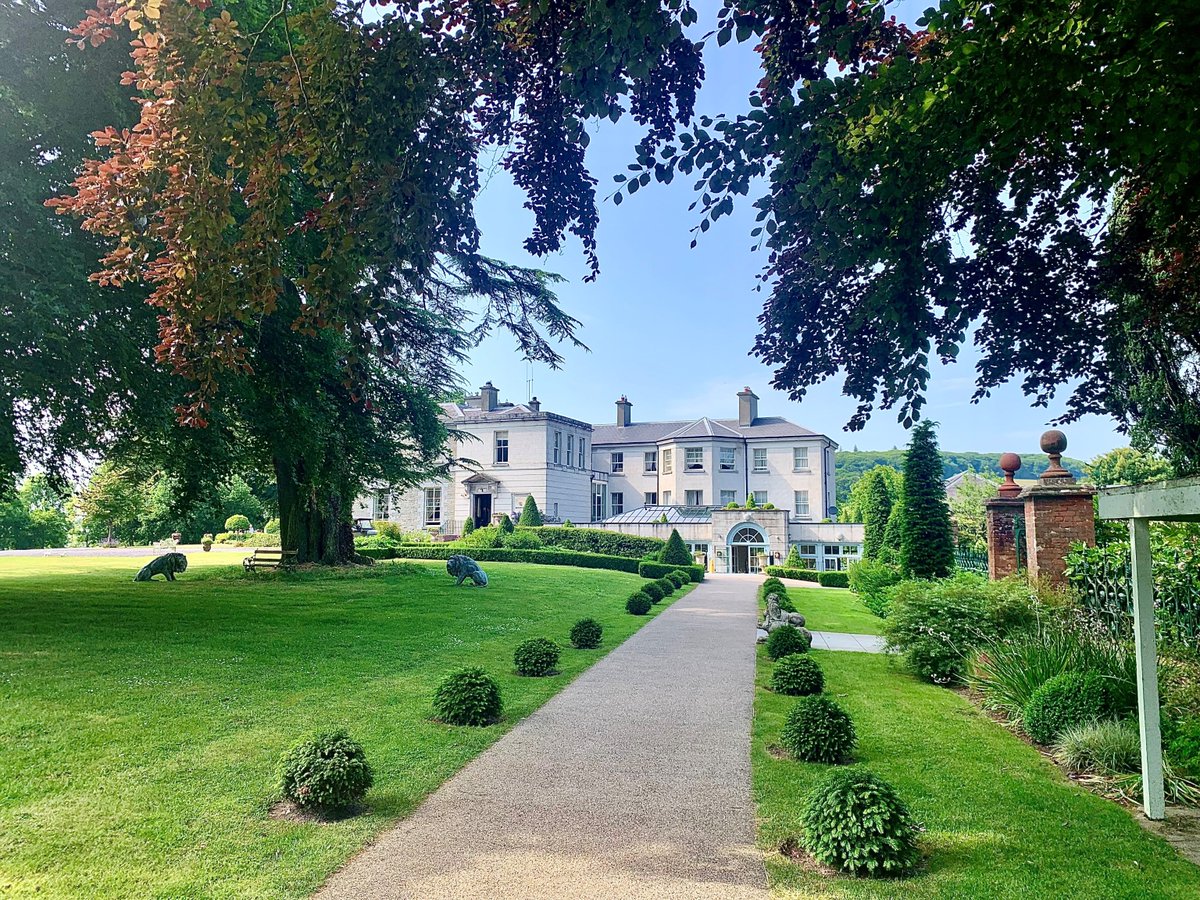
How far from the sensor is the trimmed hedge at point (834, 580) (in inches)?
1184

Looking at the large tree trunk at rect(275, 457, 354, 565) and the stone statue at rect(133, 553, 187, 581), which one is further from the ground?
the large tree trunk at rect(275, 457, 354, 565)

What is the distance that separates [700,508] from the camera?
137 ft

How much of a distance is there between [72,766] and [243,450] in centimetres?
1153

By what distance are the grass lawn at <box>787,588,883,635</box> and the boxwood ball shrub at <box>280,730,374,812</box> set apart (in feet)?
32.0

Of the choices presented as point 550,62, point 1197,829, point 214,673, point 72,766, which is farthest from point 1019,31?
point 214,673

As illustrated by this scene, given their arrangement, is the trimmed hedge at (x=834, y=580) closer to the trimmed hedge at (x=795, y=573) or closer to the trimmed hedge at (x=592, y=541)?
the trimmed hedge at (x=795, y=573)

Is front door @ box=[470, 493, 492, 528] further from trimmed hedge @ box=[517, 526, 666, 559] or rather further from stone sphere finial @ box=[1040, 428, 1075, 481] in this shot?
stone sphere finial @ box=[1040, 428, 1075, 481]

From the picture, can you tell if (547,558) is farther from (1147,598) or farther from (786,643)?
(1147,598)

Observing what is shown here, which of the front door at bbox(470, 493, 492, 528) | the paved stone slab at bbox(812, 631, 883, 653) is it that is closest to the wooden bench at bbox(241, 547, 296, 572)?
the paved stone slab at bbox(812, 631, 883, 653)

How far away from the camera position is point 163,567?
18219mm

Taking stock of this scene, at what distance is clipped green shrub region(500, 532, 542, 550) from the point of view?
31.9m

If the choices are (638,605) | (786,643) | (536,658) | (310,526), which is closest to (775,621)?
(786,643)

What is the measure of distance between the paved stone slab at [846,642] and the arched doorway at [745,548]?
22865 millimetres

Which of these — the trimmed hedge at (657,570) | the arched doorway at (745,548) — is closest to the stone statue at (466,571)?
the trimmed hedge at (657,570)
